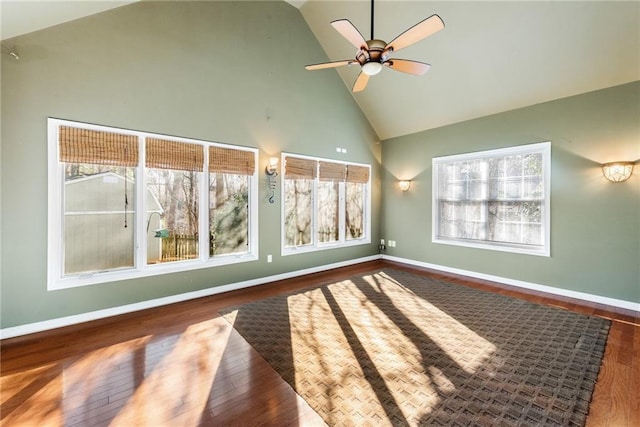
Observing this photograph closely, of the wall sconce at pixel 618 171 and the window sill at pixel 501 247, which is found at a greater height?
the wall sconce at pixel 618 171

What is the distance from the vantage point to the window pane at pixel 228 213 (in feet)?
13.6

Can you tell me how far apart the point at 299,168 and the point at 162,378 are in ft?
12.2

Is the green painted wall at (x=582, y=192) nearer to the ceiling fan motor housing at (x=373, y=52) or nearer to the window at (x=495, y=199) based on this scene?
the window at (x=495, y=199)

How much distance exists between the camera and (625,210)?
11.6 feet

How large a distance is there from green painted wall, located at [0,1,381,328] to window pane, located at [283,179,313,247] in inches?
11.8

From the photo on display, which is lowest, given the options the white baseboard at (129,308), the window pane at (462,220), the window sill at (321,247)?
the white baseboard at (129,308)

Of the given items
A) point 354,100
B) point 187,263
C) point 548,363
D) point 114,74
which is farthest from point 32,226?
point 354,100

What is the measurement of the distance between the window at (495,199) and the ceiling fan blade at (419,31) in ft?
10.2

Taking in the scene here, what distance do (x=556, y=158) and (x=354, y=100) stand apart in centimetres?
383

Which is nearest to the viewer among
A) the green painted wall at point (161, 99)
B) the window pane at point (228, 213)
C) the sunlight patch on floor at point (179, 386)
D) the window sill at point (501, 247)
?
the sunlight patch on floor at point (179, 386)

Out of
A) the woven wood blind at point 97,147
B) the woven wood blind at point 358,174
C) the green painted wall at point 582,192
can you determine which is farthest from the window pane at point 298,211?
the green painted wall at point 582,192

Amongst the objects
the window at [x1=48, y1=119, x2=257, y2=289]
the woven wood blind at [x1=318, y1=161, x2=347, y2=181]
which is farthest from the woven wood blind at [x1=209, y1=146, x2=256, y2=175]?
the woven wood blind at [x1=318, y1=161, x2=347, y2=181]

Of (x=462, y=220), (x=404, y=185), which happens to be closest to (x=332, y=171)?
(x=404, y=185)

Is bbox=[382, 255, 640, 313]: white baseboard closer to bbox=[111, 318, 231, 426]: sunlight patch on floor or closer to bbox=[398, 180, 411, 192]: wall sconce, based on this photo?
bbox=[398, 180, 411, 192]: wall sconce
